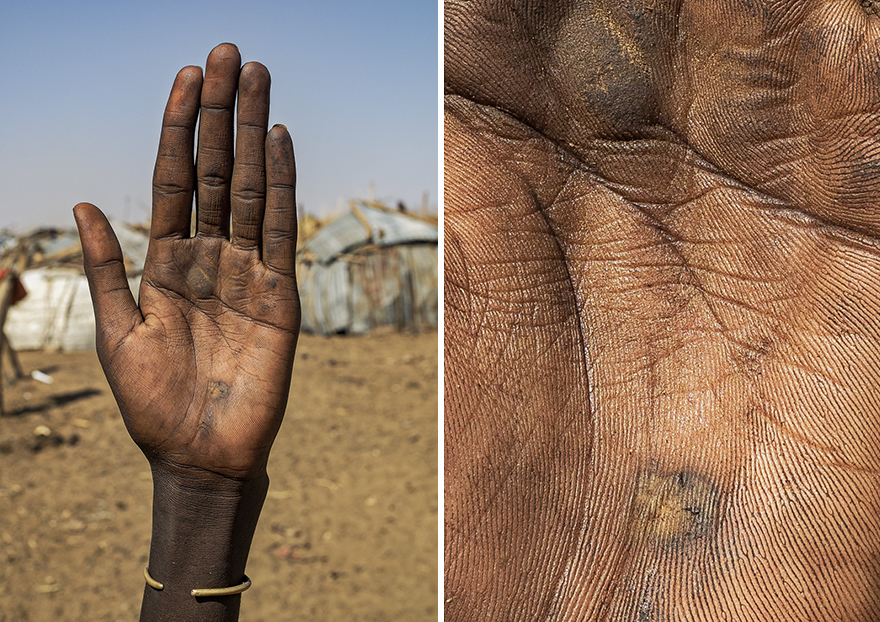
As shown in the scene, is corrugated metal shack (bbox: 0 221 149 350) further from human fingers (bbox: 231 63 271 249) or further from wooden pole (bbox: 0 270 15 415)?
human fingers (bbox: 231 63 271 249)

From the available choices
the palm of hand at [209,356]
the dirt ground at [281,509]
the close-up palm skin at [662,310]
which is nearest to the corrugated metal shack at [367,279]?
the dirt ground at [281,509]

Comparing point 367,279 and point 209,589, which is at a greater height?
point 367,279

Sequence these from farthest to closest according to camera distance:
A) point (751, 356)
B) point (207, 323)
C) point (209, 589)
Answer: point (207, 323) < point (209, 589) < point (751, 356)

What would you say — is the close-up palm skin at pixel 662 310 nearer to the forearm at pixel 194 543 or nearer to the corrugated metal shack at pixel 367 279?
the forearm at pixel 194 543

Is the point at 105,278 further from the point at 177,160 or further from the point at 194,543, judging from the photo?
the point at 194,543

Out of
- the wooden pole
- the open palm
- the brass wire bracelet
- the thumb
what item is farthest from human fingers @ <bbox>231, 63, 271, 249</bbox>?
the wooden pole

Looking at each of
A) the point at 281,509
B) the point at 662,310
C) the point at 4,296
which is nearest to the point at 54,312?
the point at 4,296
